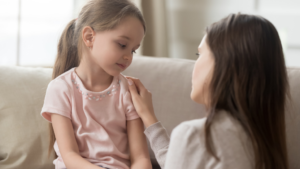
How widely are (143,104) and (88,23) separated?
350 mm

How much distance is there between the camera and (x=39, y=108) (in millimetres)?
1406

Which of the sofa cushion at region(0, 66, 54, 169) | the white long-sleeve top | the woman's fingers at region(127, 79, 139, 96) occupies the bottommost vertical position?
the sofa cushion at region(0, 66, 54, 169)

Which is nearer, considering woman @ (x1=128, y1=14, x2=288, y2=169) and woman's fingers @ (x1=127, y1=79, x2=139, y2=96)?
woman @ (x1=128, y1=14, x2=288, y2=169)

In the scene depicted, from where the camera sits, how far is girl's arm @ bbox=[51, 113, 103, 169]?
3.45 ft

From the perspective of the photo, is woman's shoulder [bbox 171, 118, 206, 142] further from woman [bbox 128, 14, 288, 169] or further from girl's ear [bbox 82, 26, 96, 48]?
girl's ear [bbox 82, 26, 96, 48]

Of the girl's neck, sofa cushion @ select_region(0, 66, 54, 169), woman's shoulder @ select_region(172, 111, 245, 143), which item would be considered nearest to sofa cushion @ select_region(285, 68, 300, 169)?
woman's shoulder @ select_region(172, 111, 245, 143)

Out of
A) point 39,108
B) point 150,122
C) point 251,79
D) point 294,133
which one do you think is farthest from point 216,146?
point 39,108

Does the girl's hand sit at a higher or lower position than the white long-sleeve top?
lower

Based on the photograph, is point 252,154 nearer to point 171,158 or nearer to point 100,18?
point 171,158

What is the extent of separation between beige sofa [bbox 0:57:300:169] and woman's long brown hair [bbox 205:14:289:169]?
1.53ft

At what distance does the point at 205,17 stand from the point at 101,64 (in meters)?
1.65

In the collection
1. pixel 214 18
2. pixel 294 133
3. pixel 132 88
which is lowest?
pixel 294 133

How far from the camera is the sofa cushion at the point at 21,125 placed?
1.32 m

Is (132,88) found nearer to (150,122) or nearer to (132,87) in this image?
(132,87)
